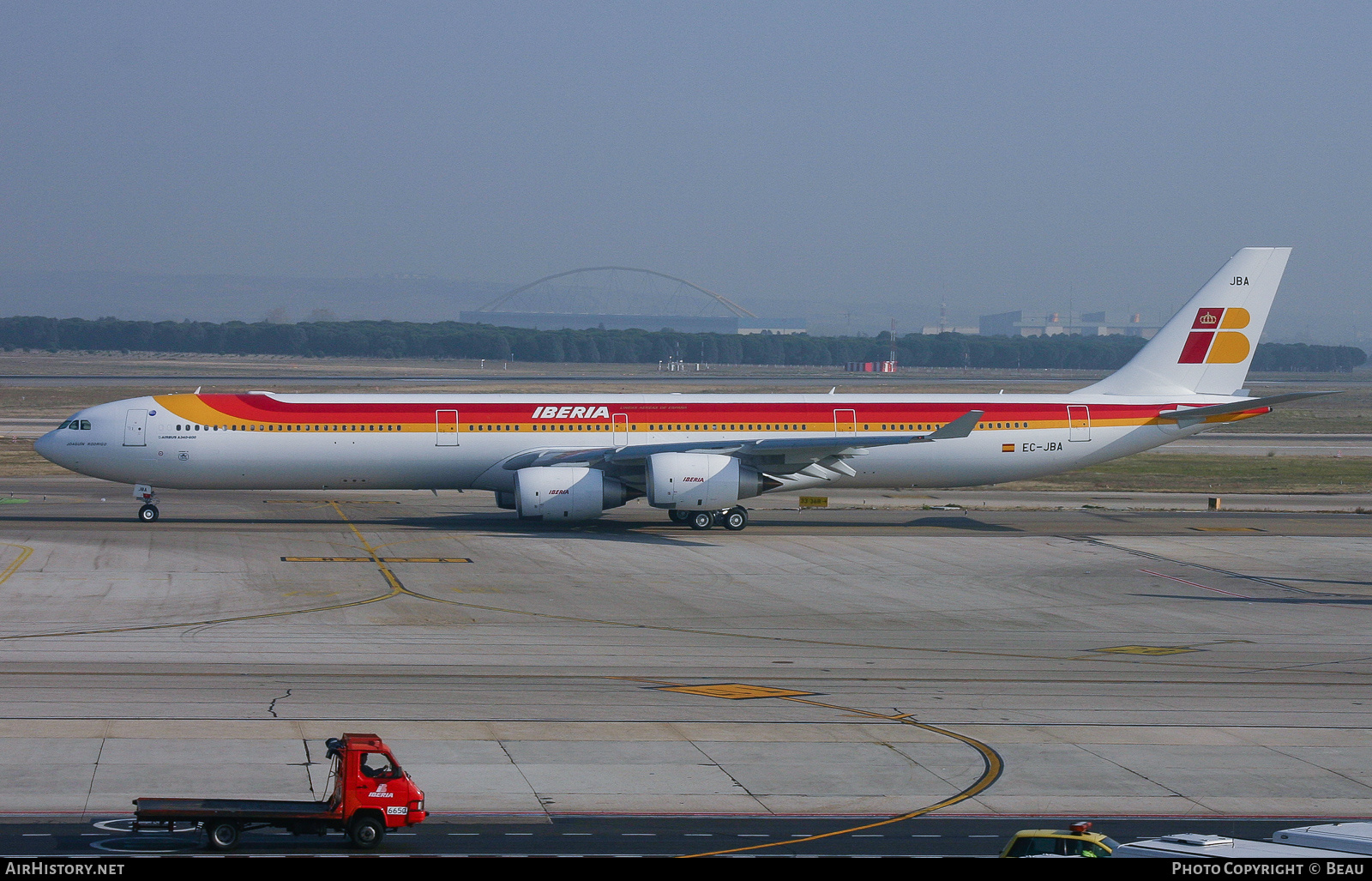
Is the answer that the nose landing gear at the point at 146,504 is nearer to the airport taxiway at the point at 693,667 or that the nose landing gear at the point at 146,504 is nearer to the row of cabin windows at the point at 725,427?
the airport taxiway at the point at 693,667

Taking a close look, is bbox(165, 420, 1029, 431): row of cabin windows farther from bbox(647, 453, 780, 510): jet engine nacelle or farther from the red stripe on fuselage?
bbox(647, 453, 780, 510): jet engine nacelle

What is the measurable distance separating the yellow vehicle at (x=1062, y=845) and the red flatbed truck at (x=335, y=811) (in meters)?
6.50

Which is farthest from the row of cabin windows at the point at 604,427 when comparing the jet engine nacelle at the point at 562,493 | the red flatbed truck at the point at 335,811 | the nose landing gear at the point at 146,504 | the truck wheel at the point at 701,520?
the red flatbed truck at the point at 335,811

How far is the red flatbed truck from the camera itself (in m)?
13.2

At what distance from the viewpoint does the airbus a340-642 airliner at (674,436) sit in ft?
144

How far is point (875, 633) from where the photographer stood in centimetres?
2817

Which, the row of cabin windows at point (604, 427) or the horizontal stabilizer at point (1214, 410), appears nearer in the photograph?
the row of cabin windows at point (604, 427)

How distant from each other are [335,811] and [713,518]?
32.7 m

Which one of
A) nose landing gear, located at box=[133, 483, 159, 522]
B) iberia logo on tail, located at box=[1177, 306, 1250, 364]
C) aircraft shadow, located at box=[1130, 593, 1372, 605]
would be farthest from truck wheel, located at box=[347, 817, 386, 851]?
iberia logo on tail, located at box=[1177, 306, 1250, 364]

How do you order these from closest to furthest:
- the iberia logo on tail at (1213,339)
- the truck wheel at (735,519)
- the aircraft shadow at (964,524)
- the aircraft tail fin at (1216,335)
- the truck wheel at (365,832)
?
1. the truck wheel at (365,832)
2. the truck wheel at (735,519)
3. the aircraft shadow at (964,524)
4. the aircraft tail fin at (1216,335)
5. the iberia logo on tail at (1213,339)

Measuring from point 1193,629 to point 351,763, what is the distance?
2192cm

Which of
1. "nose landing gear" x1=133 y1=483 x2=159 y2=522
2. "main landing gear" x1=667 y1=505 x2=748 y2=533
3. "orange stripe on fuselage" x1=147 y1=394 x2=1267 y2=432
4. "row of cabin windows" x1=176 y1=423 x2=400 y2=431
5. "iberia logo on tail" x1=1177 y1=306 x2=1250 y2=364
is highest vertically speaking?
"iberia logo on tail" x1=1177 y1=306 x2=1250 y2=364

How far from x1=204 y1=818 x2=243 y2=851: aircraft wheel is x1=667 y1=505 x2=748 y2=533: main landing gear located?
31557 millimetres

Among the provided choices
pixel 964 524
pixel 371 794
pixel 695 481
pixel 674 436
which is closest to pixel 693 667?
pixel 371 794
